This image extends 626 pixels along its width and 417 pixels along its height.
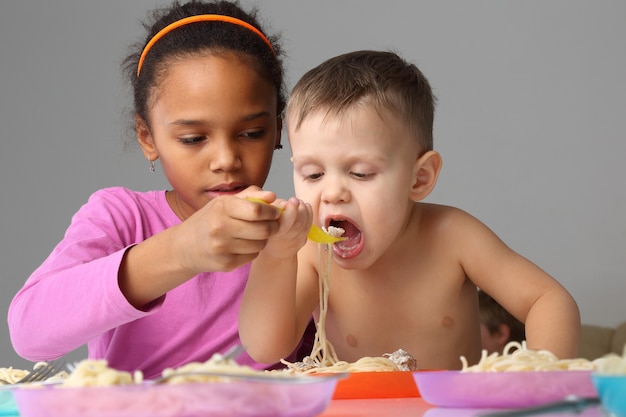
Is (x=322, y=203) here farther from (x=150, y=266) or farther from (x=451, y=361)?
(x=451, y=361)

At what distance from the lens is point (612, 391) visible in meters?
0.66

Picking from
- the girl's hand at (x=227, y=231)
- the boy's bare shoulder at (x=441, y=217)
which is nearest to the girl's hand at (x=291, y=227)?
the girl's hand at (x=227, y=231)

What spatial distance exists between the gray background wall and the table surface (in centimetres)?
304

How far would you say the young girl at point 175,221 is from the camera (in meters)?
1.33

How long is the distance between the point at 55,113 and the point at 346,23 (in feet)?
4.63

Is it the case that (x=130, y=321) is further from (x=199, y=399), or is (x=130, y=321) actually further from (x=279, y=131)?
(x=199, y=399)

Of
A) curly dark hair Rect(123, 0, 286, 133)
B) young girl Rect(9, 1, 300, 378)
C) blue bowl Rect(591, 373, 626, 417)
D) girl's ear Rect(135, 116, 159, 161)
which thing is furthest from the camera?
girl's ear Rect(135, 116, 159, 161)

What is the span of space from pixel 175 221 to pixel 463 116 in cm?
244

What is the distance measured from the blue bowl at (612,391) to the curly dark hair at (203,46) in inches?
46.2

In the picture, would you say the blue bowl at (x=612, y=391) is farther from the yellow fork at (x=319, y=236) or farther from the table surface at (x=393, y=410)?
the yellow fork at (x=319, y=236)

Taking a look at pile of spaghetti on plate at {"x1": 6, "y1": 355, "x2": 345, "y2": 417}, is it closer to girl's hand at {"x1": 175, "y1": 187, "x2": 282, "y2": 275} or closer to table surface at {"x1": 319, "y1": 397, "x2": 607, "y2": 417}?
table surface at {"x1": 319, "y1": 397, "x2": 607, "y2": 417}

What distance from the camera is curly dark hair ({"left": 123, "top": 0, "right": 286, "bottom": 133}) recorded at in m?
1.73

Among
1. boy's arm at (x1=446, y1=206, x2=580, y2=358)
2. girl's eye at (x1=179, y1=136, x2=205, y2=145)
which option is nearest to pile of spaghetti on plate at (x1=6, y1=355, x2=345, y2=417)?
boy's arm at (x1=446, y1=206, x2=580, y2=358)

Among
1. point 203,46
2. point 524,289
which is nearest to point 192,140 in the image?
point 203,46
